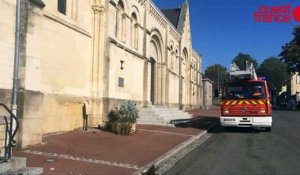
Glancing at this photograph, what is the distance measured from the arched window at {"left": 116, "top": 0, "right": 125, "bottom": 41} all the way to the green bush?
5.92 metres

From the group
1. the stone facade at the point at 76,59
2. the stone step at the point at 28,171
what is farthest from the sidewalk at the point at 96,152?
the stone facade at the point at 76,59

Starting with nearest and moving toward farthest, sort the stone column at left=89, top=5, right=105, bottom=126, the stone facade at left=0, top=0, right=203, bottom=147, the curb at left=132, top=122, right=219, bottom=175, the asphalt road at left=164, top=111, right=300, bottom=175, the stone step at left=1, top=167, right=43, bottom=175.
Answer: the stone step at left=1, top=167, right=43, bottom=175 < the curb at left=132, top=122, right=219, bottom=175 < the asphalt road at left=164, top=111, right=300, bottom=175 < the stone facade at left=0, top=0, right=203, bottom=147 < the stone column at left=89, top=5, right=105, bottom=126

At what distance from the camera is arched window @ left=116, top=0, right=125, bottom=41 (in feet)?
76.1

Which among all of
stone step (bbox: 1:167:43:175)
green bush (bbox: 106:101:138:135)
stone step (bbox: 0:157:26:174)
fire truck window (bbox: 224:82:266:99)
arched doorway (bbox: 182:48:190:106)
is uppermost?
arched doorway (bbox: 182:48:190:106)

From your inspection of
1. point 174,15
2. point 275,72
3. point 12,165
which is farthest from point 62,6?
point 275,72

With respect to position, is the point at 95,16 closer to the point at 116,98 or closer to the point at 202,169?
the point at 116,98

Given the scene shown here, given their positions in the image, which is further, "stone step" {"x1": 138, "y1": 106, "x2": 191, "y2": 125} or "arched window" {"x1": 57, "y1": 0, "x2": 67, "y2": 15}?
"stone step" {"x1": 138, "y1": 106, "x2": 191, "y2": 125}

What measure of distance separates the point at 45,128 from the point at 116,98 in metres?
7.32

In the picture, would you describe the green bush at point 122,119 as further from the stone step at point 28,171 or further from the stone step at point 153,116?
the stone step at point 28,171

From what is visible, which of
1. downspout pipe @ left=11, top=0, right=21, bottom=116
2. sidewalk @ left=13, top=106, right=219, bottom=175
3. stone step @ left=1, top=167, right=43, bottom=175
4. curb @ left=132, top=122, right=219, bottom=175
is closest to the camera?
stone step @ left=1, top=167, right=43, bottom=175

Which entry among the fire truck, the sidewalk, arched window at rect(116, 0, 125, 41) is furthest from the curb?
arched window at rect(116, 0, 125, 41)

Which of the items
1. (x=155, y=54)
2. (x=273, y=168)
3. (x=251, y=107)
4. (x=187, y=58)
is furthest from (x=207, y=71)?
(x=273, y=168)

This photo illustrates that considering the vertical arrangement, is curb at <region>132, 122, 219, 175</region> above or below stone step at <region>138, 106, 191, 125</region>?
below

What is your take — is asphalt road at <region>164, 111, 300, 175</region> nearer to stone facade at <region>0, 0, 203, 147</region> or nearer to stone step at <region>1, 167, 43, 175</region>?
stone step at <region>1, 167, 43, 175</region>
